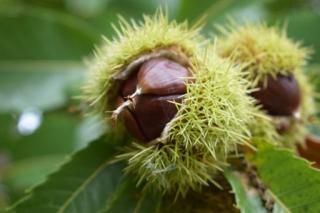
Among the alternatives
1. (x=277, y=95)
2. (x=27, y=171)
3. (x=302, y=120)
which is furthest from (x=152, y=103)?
(x=27, y=171)

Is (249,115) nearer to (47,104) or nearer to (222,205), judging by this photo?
(222,205)

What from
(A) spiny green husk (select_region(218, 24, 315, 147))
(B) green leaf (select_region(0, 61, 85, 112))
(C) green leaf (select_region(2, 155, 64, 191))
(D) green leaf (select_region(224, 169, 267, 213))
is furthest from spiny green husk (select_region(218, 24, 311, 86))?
(C) green leaf (select_region(2, 155, 64, 191))

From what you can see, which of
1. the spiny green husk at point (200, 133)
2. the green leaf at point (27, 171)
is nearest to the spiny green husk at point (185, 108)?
the spiny green husk at point (200, 133)

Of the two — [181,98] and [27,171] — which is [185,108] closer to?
[181,98]

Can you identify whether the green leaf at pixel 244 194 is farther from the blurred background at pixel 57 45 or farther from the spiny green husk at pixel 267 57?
the blurred background at pixel 57 45

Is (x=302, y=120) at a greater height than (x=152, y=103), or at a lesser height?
lesser

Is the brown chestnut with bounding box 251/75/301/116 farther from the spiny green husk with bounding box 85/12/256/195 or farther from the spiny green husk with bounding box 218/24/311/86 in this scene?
the spiny green husk with bounding box 85/12/256/195
